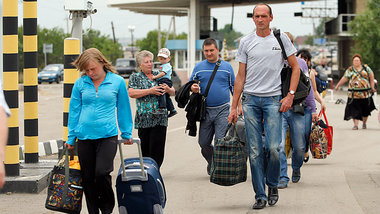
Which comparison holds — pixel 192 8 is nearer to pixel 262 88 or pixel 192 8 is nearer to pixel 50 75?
pixel 50 75

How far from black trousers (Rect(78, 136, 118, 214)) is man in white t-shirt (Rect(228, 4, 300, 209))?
4.83 feet

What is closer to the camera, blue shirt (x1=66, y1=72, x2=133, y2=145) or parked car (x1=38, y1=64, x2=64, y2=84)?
blue shirt (x1=66, y1=72, x2=133, y2=145)

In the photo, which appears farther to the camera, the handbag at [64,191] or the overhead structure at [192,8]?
the overhead structure at [192,8]

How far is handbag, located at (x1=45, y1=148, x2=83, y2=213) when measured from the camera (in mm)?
6184

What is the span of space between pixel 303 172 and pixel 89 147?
4316 mm

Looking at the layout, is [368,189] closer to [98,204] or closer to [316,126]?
[316,126]

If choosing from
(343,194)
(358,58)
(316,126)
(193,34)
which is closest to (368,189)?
(343,194)

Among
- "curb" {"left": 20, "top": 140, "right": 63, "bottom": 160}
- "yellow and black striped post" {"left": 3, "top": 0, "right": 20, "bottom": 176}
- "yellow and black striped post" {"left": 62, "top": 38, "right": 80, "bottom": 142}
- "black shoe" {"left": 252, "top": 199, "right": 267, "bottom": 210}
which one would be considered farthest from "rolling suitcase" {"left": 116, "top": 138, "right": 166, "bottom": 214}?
"curb" {"left": 20, "top": 140, "right": 63, "bottom": 160}

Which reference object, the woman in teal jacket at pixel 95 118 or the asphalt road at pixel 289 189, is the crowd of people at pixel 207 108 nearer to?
the woman in teal jacket at pixel 95 118

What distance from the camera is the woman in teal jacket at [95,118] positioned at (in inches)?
253

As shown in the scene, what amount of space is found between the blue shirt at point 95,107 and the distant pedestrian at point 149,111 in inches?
76.8

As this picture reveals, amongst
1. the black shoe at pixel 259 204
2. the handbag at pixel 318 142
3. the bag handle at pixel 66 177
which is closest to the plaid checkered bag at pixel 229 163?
the black shoe at pixel 259 204

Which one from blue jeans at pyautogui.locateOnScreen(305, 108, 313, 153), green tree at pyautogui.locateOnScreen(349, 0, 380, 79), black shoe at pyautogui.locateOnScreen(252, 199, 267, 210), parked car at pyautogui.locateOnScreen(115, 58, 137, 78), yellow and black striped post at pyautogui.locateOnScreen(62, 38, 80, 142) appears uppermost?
green tree at pyautogui.locateOnScreen(349, 0, 380, 79)

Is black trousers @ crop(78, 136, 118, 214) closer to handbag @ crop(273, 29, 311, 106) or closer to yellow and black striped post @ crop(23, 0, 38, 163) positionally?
handbag @ crop(273, 29, 311, 106)
